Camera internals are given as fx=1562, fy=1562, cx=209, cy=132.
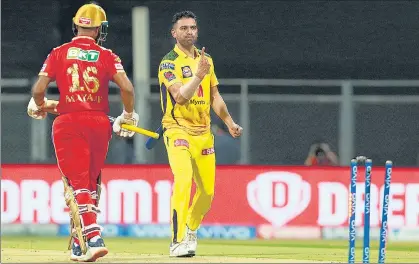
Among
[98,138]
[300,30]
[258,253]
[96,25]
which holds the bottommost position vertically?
[258,253]

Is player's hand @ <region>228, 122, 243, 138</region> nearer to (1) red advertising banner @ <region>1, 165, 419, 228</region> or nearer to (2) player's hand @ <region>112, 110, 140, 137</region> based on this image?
(2) player's hand @ <region>112, 110, 140, 137</region>

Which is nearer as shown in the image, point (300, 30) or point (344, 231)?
point (344, 231)

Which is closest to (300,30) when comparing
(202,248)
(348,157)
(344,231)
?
(348,157)

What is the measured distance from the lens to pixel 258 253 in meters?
15.1

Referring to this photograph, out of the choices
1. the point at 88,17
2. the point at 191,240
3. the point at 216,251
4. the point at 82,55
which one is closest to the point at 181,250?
the point at 191,240

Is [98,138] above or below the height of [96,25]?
below

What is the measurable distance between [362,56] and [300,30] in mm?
1437

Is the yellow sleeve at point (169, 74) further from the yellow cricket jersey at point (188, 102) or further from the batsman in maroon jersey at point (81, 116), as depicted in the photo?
the batsman in maroon jersey at point (81, 116)

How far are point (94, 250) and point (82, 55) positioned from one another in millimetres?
1541

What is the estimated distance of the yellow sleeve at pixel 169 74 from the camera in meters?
13.3

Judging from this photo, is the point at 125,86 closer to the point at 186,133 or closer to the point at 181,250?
the point at 186,133

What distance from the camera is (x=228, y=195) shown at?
18.1 m

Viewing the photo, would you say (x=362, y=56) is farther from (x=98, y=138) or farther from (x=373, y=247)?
(x=98, y=138)

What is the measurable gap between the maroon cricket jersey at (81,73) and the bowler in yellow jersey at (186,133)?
936 millimetres
